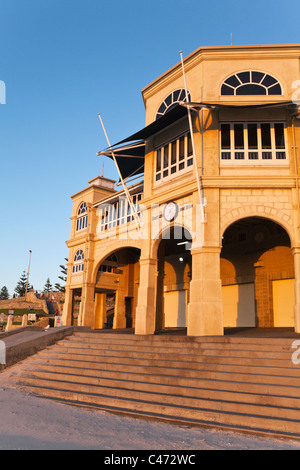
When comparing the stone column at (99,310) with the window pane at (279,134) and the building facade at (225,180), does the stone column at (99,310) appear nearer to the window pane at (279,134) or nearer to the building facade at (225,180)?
the building facade at (225,180)

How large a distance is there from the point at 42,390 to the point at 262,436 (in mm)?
6307

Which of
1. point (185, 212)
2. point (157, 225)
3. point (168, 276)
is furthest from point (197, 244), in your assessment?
point (168, 276)

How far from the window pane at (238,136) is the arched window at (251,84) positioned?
1344mm

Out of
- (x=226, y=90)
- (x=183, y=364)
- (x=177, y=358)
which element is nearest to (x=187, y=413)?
(x=183, y=364)

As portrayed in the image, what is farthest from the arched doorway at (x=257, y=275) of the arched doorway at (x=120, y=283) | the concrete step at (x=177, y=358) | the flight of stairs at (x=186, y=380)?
the arched doorway at (x=120, y=283)

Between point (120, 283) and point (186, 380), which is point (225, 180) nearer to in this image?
point (186, 380)

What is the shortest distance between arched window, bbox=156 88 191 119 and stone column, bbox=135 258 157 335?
23.4ft

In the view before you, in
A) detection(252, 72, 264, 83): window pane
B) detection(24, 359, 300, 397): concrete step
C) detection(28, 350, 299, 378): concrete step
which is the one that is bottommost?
detection(24, 359, 300, 397): concrete step

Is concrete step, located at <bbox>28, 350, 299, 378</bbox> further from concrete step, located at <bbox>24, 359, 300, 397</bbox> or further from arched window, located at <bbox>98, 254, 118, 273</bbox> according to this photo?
arched window, located at <bbox>98, 254, 118, 273</bbox>

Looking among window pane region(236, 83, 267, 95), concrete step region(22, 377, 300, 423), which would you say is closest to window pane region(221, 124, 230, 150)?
window pane region(236, 83, 267, 95)

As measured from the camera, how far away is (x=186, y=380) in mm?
8969

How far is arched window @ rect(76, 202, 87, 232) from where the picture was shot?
29094 millimetres

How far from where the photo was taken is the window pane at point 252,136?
48.8 ft

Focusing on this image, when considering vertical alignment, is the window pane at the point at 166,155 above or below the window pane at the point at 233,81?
below
